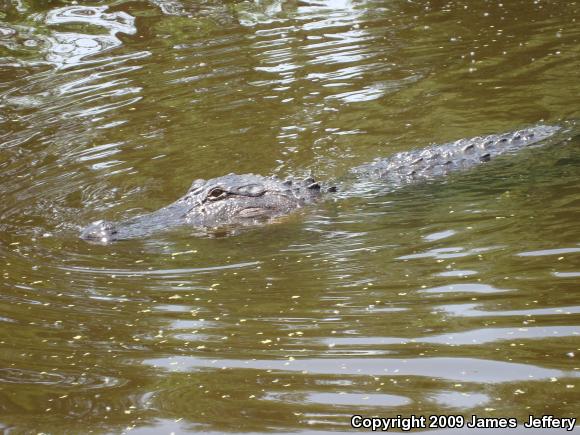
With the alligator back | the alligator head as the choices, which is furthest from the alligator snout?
the alligator back

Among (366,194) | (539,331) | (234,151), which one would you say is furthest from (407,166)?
(539,331)

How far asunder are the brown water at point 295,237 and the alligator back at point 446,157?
0.28 metres

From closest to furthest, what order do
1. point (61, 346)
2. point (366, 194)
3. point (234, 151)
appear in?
point (61, 346) → point (366, 194) → point (234, 151)

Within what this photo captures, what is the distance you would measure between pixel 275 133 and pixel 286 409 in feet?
22.4

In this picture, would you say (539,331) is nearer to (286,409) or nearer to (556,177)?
(286,409)

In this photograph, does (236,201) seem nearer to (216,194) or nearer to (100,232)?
(216,194)

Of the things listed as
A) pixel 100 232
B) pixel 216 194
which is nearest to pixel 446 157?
pixel 216 194

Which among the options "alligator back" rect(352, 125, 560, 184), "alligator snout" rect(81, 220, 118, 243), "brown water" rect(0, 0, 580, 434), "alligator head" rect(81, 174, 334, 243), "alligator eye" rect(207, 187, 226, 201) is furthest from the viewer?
"alligator back" rect(352, 125, 560, 184)

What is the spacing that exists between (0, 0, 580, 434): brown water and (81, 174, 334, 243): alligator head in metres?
0.37

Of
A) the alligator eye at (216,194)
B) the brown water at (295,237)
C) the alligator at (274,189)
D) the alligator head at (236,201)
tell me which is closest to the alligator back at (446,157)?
the alligator at (274,189)

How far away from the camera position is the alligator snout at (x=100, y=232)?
855cm

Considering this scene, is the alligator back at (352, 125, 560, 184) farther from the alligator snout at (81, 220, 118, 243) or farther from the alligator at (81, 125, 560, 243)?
the alligator snout at (81, 220, 118, 243)

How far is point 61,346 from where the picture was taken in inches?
249

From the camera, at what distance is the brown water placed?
5289mm
